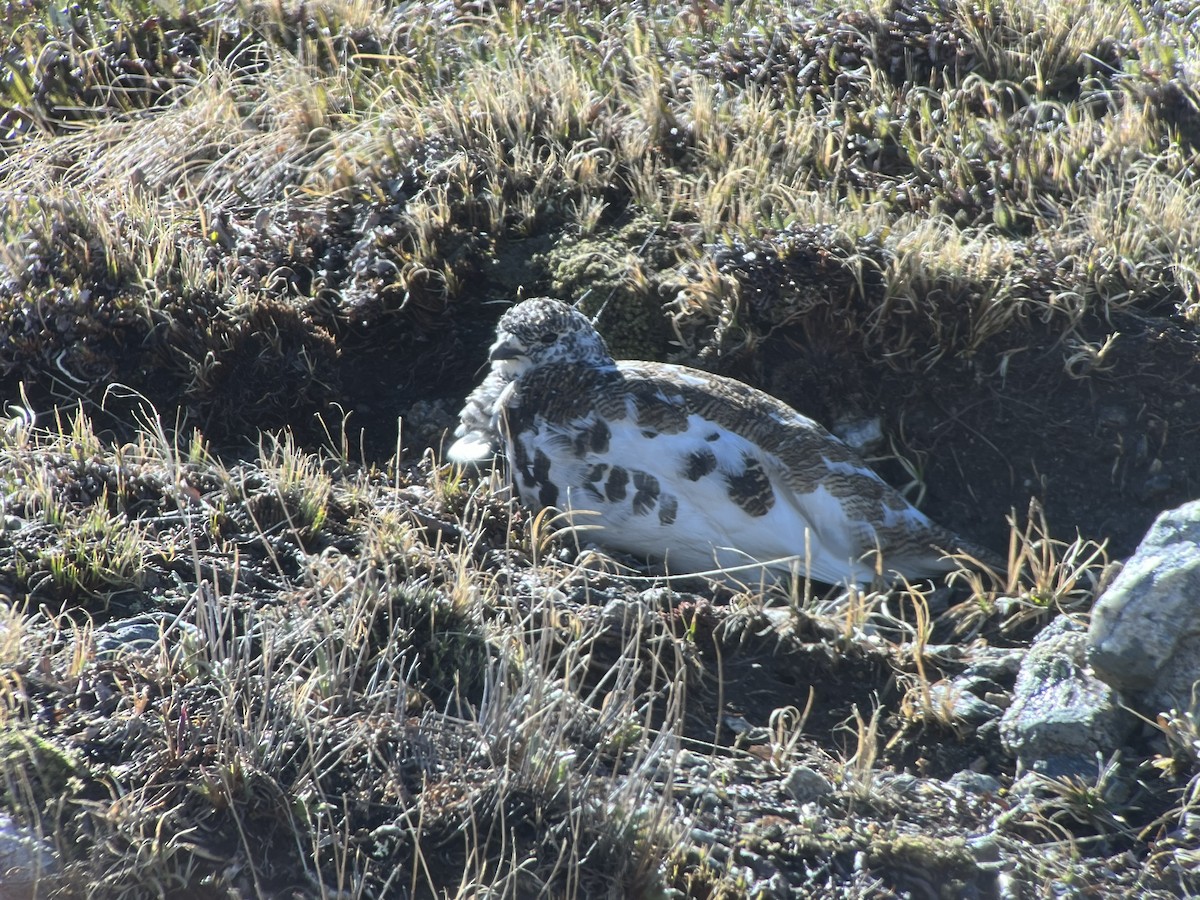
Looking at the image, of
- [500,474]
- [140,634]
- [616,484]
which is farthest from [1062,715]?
[140,634]

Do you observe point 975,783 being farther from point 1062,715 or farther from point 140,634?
point 140,634

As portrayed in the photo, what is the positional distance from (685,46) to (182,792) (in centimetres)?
465

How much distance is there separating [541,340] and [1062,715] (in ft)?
6.58

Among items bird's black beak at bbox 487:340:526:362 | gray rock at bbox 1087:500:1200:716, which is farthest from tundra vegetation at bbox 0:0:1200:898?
bird's black beak at bbox 487:340:526:362

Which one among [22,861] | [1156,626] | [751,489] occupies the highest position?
[1156,626]

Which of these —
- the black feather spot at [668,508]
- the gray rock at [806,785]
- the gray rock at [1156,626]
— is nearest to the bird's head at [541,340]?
the black feather spot at [668,508]

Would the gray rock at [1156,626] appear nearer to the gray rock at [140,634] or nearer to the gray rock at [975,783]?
the gray rock at [975,783]

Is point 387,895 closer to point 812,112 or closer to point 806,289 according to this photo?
point 806,289

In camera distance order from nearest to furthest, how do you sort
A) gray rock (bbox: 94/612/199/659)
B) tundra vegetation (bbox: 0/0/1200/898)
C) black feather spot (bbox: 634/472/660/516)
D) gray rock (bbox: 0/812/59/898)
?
1. gray rock (bbox: 0/812/59/898)
2. tundra vegetation (bbox: 0/0/1200/898)
3. gray rock (bbox: 94/612/199/659)
4. black feather spot (bbox: 634/472/660/516)

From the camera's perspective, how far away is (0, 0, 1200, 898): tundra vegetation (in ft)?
8.58

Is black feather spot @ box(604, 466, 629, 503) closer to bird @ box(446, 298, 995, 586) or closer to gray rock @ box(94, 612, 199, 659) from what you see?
bird @ box(446, 298, 995, 586)

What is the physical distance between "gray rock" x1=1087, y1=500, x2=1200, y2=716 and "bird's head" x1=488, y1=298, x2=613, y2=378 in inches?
73.6

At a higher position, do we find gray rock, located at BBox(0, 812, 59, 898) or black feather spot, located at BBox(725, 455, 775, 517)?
gray rock, located at BBox(0, 812, 59, 898)

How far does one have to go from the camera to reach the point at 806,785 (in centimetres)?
287
